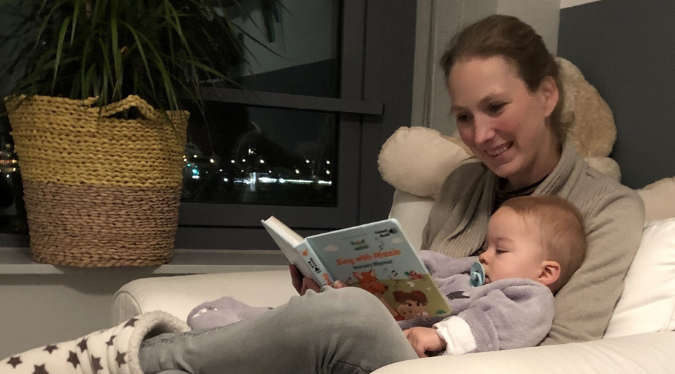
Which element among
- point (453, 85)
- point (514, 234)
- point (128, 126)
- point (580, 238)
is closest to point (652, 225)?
point (580, 238)

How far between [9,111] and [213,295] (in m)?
0.85

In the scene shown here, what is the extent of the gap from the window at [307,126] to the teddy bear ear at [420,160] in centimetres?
67

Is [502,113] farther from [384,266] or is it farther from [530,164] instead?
[384,266]

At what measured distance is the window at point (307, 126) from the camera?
2213 mm

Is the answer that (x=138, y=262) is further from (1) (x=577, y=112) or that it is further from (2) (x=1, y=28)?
(1) (x=577, y=112)

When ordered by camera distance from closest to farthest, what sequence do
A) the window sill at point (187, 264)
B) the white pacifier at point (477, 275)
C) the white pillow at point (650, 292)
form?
the white pillow at point (650, 292)
the white pacifier at point (477, 275)
the window sill at point (187, 264)

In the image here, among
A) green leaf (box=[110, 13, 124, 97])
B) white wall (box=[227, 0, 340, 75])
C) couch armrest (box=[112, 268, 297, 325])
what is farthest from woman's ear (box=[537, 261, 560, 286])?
white wall (box=[227, 0, 340, 75])

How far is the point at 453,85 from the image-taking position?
49.8 inches

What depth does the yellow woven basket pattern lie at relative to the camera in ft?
5.33

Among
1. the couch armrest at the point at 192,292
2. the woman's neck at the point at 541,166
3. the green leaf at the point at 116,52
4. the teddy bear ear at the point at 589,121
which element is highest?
the green leaf at the point at 116,52

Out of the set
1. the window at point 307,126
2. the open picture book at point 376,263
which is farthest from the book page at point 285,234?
the window at point 307,126

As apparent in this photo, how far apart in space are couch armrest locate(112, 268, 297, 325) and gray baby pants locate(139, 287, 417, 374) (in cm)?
29

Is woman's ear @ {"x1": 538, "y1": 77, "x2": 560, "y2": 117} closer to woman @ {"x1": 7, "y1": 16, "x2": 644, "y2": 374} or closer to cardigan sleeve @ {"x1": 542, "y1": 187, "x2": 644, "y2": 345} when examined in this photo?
woman @ {"x1": 7, "y1": 16, "x2": 644, "y2": 374}

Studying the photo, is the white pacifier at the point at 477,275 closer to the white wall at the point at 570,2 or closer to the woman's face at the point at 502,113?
the woman's face at the point at 502,113
